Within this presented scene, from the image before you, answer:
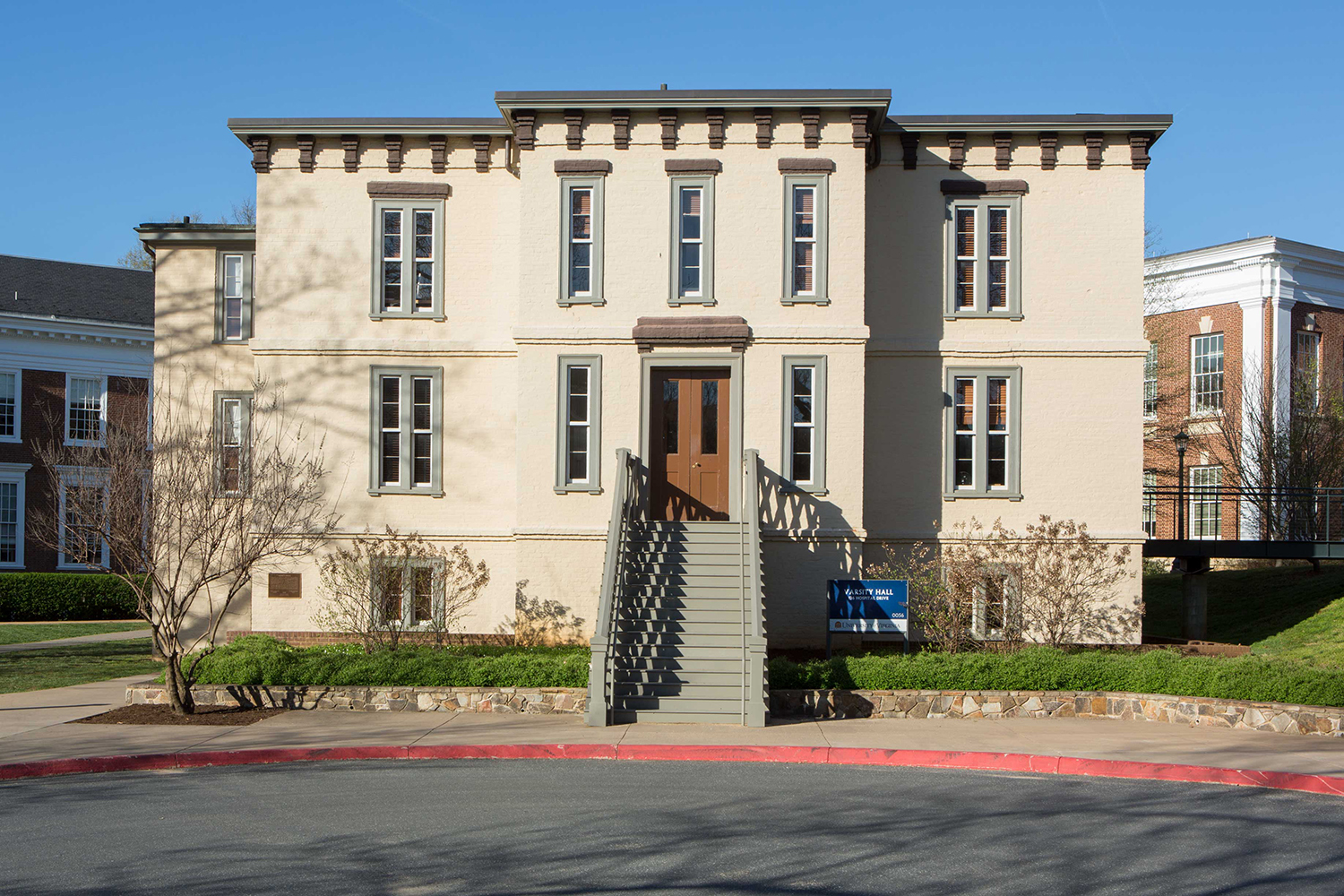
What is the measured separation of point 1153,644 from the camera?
68.1ft

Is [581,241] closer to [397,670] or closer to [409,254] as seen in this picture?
[409,254]

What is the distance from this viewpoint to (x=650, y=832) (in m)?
8.83

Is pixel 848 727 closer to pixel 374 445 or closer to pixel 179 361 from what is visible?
pixel 374 445

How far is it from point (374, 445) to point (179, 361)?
4.84m

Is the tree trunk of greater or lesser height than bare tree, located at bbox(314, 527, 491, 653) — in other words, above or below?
below

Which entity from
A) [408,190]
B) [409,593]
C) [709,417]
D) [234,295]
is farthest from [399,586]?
[408,190]

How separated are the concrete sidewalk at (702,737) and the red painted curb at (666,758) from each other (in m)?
0.16

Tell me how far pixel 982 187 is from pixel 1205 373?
18986 millimetres

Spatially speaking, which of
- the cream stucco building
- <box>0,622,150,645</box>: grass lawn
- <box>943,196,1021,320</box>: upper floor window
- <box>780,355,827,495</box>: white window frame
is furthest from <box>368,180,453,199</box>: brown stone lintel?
<box>0,622,150,645</box>: grass lawn

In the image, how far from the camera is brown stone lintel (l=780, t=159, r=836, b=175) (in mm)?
18891

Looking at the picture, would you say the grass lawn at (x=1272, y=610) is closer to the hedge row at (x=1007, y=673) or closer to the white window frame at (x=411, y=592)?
the hedge row at (x=1007, y=673)

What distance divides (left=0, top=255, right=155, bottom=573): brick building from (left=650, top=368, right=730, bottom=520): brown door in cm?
2399

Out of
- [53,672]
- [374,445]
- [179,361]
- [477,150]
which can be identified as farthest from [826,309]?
[53,672]

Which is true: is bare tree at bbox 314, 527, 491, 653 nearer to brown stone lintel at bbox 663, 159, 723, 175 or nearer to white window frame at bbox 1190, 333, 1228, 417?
brown stone lintel at bbox 663, 159, 723, 175
